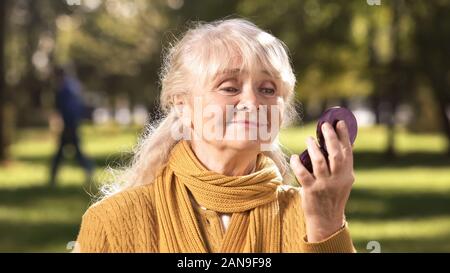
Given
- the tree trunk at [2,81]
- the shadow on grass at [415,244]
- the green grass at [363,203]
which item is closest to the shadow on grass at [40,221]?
the green grass at [363,203]

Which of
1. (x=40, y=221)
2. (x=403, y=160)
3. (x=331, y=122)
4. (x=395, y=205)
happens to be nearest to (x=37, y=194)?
(x=40, y=221)

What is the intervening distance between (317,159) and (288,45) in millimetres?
18702

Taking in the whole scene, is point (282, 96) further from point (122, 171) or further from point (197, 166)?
point (122, 171)

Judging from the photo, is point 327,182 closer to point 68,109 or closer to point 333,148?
point 333,148

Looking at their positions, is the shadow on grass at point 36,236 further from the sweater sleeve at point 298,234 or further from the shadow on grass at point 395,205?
the sweater sleeve at point 298,234

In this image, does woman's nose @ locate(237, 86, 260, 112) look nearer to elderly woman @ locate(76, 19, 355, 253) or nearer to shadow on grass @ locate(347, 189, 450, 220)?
elderly woman @ locate(76, 19, 355, 253)

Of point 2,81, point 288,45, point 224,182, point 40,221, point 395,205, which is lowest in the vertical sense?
point 395,205

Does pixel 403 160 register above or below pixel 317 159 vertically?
below

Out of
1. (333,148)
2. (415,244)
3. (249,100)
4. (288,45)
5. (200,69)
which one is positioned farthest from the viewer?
(288,45)

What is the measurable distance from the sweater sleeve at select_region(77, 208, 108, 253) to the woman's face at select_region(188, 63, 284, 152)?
12.6 inches

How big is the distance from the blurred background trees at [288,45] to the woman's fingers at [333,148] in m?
0.81

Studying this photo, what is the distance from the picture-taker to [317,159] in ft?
5.80

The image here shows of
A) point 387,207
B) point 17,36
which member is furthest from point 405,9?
point 17,36

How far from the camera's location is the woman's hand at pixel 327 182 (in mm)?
1771
